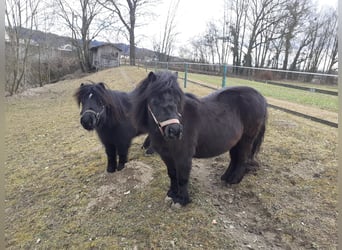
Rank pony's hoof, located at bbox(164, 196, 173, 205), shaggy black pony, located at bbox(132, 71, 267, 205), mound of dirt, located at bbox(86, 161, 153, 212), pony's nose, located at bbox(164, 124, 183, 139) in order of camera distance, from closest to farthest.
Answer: pony's nose, located at bbox(164, 124, 183, 139) < shaggy black pony, located at bbox(132, 71, 267, 205) < pony's hoof, located at bbox(164, 196, 173, 205) < mound of dirt, located at bbox(86, 161, 153, 212)

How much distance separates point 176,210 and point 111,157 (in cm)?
142

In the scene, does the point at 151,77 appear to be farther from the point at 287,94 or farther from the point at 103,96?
the point at 287,94

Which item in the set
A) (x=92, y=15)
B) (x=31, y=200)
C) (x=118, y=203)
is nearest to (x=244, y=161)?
(x=118, y=203)

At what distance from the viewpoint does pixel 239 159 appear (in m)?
3.21

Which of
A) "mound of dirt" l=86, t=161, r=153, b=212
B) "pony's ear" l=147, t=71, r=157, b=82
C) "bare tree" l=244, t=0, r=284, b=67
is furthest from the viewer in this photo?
"bare tree" l=244, t=0, r=284, b=67

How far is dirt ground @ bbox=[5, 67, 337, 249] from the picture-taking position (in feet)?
7.91

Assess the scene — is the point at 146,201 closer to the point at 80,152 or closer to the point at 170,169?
the point at 170,169

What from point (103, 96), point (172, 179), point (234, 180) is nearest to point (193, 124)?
point (172, 179)

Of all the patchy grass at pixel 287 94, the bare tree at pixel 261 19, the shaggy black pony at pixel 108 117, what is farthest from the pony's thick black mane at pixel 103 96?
the bare tree at pixel 261 19

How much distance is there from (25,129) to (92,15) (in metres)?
26.7

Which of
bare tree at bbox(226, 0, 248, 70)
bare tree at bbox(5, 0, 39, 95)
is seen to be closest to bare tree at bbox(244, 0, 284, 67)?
bare tree at bbox(226, 0, 248, 70)

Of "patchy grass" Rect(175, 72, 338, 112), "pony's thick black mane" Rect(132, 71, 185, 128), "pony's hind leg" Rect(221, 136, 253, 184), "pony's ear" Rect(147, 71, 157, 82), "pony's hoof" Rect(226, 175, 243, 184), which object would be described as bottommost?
"pony's hoof" Rect(226, 175, 243, 184)

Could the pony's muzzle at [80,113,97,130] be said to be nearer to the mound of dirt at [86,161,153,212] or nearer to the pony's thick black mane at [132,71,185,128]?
the pony's thick black mane at [132,71,185,128]

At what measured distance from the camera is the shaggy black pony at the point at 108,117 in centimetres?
310
